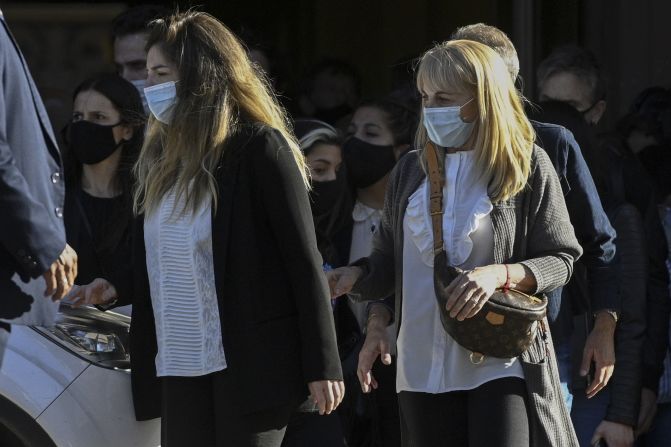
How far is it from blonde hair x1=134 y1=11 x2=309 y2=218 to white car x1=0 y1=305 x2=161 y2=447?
0.69 meters

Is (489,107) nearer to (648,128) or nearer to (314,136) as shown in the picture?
(314,136)

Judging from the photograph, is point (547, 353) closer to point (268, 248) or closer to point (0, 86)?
point (268, 248)

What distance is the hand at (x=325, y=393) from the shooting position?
3504mm

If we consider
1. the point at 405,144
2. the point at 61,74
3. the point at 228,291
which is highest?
the point at 228,291

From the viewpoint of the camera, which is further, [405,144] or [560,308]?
[405,144]

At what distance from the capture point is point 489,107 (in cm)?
366

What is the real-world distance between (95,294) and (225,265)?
2.81ft

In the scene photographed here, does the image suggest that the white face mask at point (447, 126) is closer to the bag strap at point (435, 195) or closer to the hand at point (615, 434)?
the bag strap at point (435, 195)

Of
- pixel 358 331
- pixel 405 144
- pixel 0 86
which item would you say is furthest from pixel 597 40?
pixel 0 86

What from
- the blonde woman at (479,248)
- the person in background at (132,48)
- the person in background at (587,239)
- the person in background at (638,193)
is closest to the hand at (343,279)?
the blonde woman at (479,248)

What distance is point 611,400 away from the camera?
4582 mm

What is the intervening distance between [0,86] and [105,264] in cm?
181

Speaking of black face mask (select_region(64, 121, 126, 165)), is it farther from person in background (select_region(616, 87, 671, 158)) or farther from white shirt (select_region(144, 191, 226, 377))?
person in background (select_region(616, 87, 671, 158))

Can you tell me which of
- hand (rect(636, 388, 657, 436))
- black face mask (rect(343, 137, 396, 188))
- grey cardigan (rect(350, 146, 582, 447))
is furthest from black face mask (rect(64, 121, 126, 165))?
hand (rect(636, 388, 657, 436))
